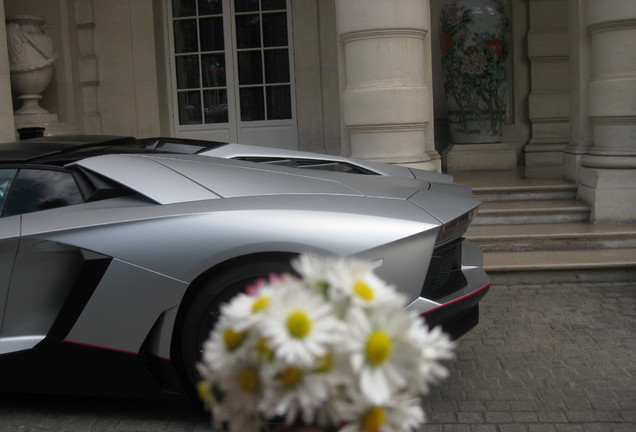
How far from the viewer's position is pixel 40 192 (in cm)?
397

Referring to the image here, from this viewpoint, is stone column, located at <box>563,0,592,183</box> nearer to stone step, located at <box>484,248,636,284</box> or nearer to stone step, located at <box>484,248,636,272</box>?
stone step, located at <box>484,248,636,272</box>

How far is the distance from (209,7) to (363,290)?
37.3 feet

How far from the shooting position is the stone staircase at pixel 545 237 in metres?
6.55

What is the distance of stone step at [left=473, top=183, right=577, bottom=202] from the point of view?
8320 millimetres

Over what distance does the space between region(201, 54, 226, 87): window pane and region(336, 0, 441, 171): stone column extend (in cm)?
432

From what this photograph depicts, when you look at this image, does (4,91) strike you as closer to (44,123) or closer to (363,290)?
(44,123)

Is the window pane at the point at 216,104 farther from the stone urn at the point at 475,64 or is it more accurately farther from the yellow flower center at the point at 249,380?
the yellow flower center at the point at 249,380

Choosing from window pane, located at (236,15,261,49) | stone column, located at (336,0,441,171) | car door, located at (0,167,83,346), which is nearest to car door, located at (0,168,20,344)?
car door, located at (0,167,83,346)

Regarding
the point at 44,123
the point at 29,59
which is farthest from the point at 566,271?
the point at 29,59

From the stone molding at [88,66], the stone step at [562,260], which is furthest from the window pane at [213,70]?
the stone step at [562,260]

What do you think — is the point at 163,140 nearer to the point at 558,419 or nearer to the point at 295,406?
the point at 558,419

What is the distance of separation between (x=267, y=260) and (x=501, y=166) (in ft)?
26.4

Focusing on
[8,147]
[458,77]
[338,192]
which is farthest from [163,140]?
[458,77]

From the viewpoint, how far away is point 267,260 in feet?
11.9
